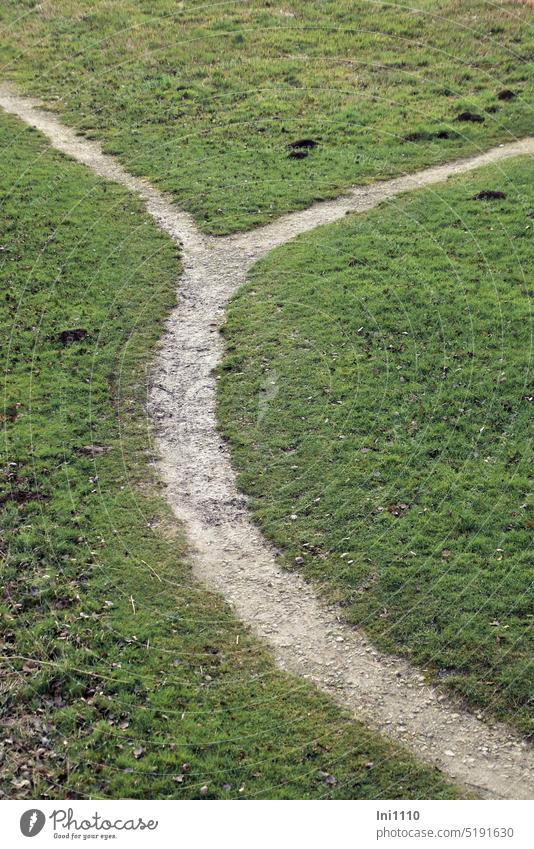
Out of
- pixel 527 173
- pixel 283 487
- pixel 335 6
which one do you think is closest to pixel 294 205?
pixel 527 173

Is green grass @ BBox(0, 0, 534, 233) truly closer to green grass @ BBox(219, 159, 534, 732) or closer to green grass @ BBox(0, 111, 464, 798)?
green grass @ BBox(219, 159, 534, 732)

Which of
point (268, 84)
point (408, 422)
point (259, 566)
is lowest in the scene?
point (259, 566)

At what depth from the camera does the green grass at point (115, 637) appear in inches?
790

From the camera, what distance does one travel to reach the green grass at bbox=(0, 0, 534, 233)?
43062mm

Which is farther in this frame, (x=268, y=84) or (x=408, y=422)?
(x=268, y=84)

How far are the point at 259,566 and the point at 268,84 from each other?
3171 centimetres

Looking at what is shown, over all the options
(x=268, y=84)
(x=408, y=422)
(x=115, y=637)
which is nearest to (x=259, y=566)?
(x=115, y=637)

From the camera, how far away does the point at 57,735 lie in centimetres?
2084

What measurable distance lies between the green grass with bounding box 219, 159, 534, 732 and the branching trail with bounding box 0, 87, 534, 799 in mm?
511

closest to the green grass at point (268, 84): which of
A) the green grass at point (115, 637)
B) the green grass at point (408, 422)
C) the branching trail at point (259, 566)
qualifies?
the branching trail at point (259, 566)

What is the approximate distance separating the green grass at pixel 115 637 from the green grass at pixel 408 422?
8.32 ft

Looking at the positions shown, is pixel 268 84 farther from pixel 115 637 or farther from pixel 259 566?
pixel 115 637

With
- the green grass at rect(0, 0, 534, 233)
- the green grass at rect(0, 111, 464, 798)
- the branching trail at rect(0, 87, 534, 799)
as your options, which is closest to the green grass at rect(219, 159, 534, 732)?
the branching trail at rect(0, 87, 534, 799)

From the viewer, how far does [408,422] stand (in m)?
28.3
